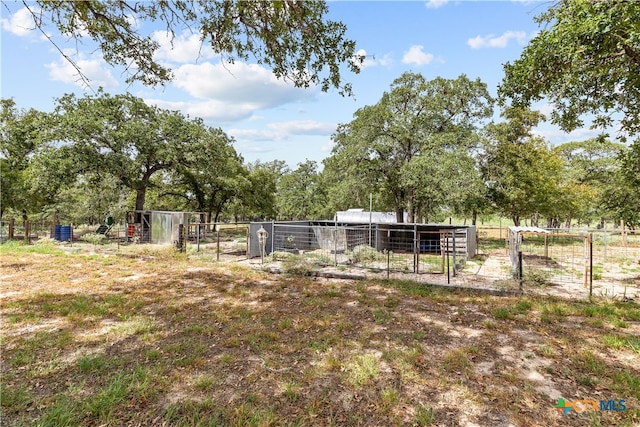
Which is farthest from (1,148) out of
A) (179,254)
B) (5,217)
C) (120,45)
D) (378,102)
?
(378,102)

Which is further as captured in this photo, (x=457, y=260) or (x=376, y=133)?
(x=376, y=133)

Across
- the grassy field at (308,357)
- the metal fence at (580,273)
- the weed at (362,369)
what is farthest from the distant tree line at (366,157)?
the weed at (362,369)

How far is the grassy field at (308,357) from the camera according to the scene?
3.14 metres

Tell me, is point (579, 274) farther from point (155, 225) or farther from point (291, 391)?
point (155, 225)

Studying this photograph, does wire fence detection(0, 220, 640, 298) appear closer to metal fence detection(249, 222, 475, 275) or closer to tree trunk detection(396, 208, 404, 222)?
metal fence detection(249, 222, 475, 275)

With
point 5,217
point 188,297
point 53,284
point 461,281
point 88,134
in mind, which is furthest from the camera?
point 5,217

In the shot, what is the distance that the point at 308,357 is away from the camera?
4.34m

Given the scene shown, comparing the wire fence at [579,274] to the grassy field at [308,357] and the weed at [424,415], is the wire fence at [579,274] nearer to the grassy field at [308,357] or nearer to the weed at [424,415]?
the grassy field at [308,357]

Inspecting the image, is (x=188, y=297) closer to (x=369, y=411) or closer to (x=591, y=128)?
(x=369, y=411)

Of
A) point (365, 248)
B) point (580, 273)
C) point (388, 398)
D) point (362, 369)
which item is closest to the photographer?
point (388, 398)

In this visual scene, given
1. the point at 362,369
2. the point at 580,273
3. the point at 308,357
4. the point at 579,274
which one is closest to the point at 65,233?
the point at 308,357

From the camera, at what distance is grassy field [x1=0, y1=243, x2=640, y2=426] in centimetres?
314

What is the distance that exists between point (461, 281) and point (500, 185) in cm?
1618

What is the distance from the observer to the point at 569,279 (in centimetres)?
955
